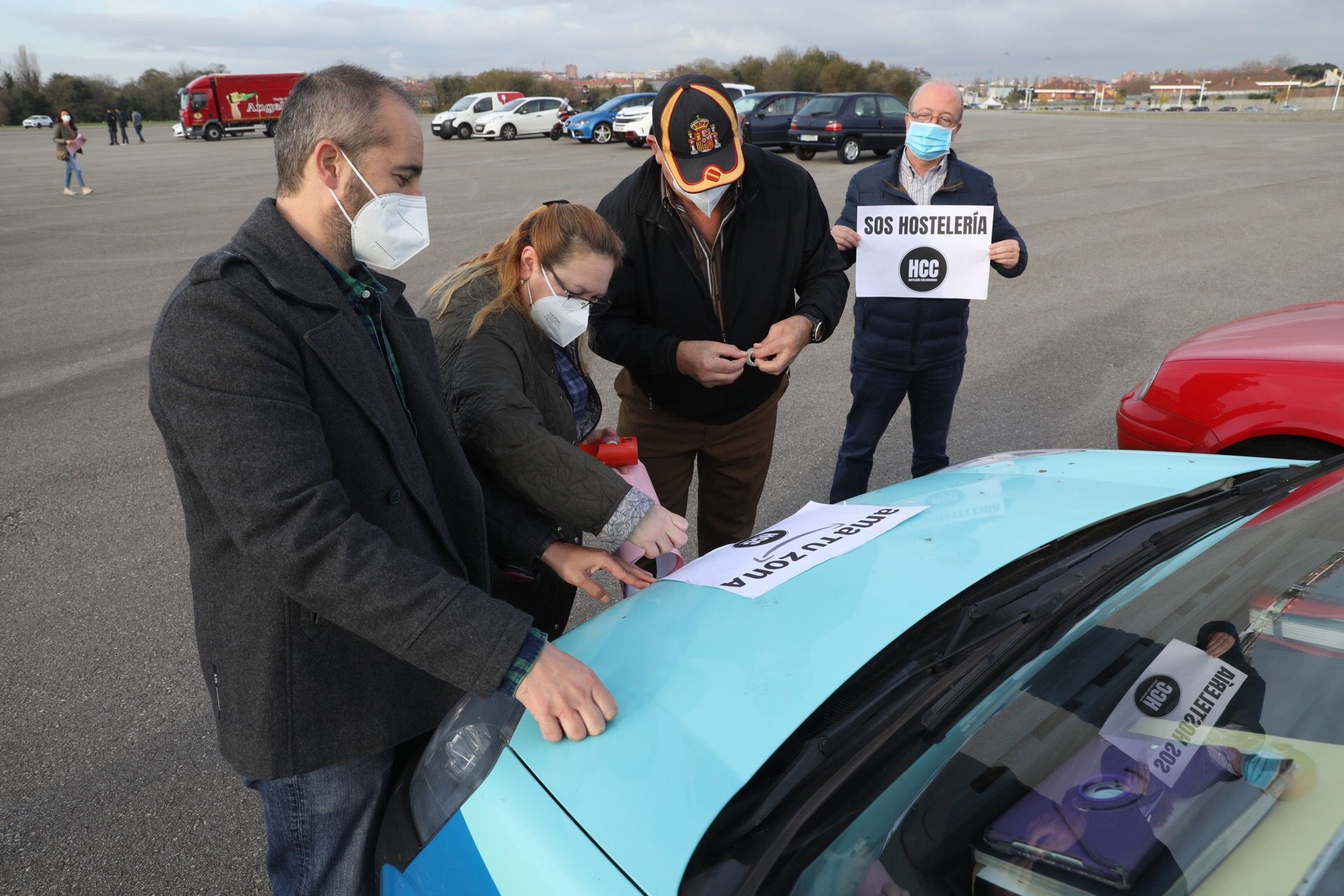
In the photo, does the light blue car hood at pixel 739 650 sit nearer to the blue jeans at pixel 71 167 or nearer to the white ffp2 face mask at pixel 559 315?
the white ffp2 face mask at pixel 559 315

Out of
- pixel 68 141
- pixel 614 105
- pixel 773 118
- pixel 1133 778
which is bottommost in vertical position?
pixel 1133 778

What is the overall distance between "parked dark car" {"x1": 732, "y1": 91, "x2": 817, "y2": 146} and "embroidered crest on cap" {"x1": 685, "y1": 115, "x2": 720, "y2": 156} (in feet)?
56.9

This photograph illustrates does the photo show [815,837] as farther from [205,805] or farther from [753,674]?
[205,805]

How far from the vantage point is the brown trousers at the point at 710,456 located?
9.90ft

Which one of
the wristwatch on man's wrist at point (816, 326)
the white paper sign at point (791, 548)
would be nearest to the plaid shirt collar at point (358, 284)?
the white paper sign at point (791, 548)

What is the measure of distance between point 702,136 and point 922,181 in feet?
4.64

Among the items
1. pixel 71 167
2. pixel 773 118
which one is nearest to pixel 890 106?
pixel 773 118

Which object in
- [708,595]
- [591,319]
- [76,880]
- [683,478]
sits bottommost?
[76,880]

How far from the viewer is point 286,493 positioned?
130 centimetres

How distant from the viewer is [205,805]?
2.50 metres

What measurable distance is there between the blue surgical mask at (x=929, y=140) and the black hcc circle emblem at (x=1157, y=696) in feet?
8.55

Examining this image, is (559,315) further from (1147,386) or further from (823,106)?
(823,106)

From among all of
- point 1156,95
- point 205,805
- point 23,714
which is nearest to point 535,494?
point 205,805

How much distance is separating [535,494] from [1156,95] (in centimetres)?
8888
